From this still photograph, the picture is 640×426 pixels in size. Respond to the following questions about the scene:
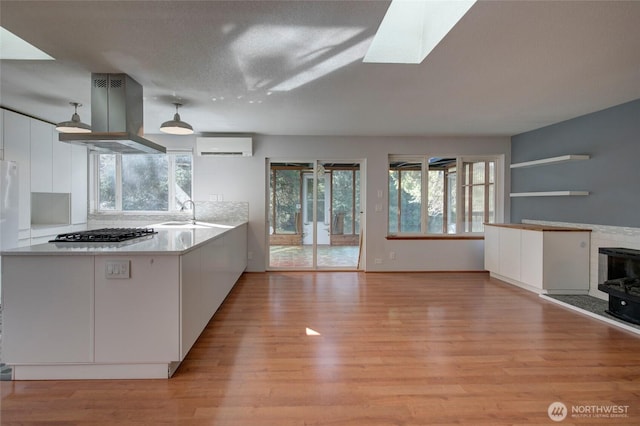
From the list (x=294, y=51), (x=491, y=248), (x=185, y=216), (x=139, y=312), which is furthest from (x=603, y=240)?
(x=185, y=216)

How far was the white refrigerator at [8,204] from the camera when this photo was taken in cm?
356

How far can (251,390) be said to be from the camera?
6.56ft

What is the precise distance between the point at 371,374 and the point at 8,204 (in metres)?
4.36

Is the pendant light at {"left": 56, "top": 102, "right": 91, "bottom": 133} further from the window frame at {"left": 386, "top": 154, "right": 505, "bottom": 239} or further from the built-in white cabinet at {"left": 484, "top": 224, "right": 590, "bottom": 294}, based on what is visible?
the built-in white cabinet at {"left": 484, "top": 224, "right": 590, "bottom": 294}

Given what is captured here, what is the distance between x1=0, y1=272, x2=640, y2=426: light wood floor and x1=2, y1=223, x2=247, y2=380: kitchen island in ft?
0.41

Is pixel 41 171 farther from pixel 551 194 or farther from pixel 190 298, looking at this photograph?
pixel 551 194

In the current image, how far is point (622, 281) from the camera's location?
10.7 feet

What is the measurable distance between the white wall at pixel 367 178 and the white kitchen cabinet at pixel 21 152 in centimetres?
165

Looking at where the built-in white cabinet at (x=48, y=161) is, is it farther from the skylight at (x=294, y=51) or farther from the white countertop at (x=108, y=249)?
the skylight at (x=294, y=51)

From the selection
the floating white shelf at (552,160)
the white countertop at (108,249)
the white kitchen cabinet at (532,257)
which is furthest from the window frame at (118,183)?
the floating white shelf at (552,160)

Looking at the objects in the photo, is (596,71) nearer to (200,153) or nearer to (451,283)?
(451,283)

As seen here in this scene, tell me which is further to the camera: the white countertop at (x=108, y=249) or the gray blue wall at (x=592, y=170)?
the gray blue wall at (x=592, y=170)

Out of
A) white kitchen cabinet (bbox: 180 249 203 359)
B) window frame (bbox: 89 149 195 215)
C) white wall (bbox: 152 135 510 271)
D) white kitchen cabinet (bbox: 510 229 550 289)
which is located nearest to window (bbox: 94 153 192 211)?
window frame (bbox: 89 149 195 215)

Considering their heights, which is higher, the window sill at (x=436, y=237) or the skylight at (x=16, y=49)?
the skylight at (x=16, y=49)
